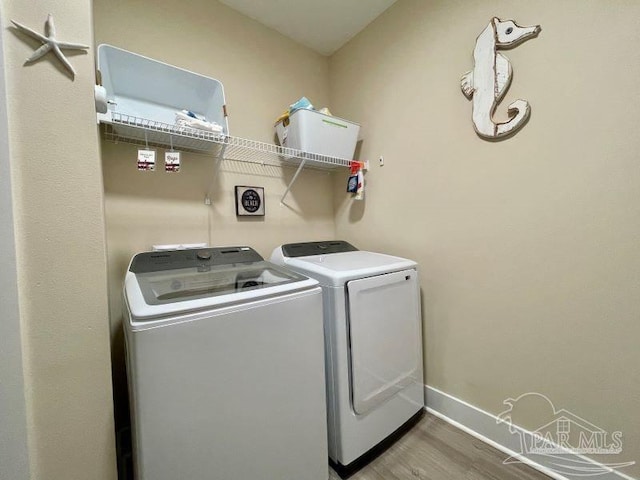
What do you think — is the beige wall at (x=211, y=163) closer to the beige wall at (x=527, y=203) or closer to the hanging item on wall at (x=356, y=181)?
the hanging item on wall at (x=356, y=181)

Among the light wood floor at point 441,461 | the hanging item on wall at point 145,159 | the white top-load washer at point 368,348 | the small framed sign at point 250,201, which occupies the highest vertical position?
the hanging item on wall at point 145,159

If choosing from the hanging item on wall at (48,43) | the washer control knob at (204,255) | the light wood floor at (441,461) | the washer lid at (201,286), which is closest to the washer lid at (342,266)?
the washer lid at (201,286)

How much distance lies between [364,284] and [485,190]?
85 centimetres

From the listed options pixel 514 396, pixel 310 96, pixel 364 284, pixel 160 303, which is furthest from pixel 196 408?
pixel 310 96

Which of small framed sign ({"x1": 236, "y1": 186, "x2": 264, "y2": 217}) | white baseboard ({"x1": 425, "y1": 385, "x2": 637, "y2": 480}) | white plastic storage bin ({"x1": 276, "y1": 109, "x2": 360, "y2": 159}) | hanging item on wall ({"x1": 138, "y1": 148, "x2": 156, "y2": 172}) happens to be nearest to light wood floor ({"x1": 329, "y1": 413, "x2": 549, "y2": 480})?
white baseboard ({"x1": 425, "y1": 385, "x2": 637, "y2": 480})

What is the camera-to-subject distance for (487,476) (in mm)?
1179

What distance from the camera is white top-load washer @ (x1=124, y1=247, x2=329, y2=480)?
2.47ft

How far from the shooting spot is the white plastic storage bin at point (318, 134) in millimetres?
1642

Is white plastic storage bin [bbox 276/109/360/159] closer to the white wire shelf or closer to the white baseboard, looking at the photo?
the white wire shelf

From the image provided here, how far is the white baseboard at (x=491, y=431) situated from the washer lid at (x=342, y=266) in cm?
88

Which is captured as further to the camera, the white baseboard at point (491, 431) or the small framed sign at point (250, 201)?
the small framed sign at point (250, 201)

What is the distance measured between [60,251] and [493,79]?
6.45 ft

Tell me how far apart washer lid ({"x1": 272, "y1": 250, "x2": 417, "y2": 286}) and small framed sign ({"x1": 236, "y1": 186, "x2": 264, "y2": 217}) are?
1.59 feet

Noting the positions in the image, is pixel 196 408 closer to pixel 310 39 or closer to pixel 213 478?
pixel 213 478
